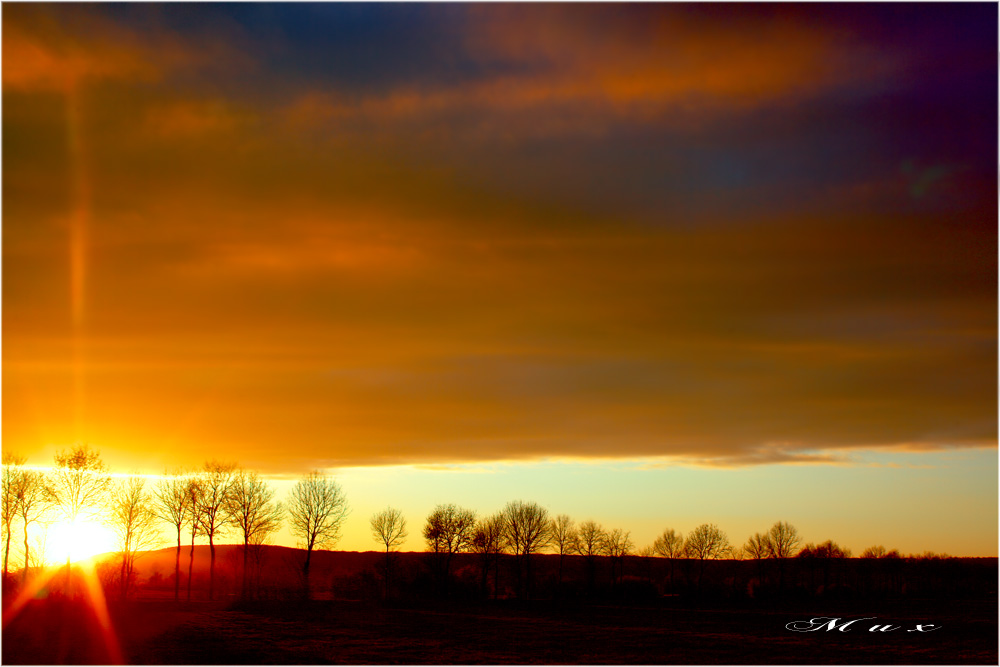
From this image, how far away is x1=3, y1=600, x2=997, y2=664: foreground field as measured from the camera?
4991cm

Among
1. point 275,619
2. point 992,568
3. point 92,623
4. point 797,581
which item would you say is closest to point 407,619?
point 275,619

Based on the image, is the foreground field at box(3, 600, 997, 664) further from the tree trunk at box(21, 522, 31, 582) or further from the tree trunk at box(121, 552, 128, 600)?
the tree trunk at box(121, 552, 128, 600)

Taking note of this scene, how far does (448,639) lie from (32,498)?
6266 centimetres

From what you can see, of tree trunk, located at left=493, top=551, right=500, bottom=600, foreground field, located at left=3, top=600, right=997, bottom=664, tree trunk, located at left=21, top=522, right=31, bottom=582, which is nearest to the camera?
foreground field, located at left=3, top=600, right=997, bottom=664

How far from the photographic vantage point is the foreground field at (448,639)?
49.9 m

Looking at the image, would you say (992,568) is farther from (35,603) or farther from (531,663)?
(35,603)

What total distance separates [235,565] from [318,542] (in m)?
14.7

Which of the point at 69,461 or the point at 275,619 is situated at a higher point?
the point at 69,461

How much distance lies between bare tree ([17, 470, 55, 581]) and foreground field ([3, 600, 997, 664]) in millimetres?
25339

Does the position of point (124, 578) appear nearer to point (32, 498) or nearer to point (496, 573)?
A: point (32, 498)

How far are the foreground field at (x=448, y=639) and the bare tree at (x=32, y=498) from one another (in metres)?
25.3

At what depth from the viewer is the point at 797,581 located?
178m
